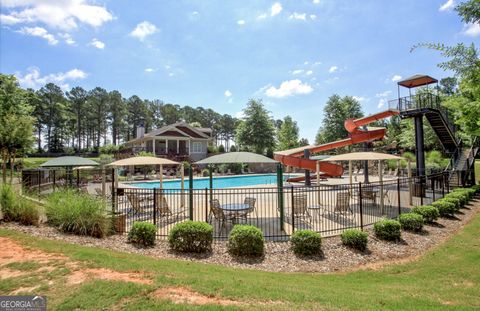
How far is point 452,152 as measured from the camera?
20453 millimetres

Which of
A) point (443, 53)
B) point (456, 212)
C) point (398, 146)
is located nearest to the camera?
point (443, 53)

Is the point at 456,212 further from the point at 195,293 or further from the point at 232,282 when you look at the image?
the point at 195,293

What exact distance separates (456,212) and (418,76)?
10547 millimetres

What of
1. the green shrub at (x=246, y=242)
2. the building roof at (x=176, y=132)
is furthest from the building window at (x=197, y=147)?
the green shrub at (x=246, y=242)

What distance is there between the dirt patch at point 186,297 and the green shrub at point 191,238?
3.01 m

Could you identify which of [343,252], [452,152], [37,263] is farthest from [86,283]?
[452,152]

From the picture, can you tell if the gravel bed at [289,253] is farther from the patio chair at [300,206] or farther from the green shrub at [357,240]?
the patio chair at [300,206]

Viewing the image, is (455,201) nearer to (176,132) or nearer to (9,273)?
(9,273)

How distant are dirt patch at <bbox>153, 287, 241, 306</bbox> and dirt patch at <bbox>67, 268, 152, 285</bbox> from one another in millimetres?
Result: 441

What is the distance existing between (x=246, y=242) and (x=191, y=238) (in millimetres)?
1509

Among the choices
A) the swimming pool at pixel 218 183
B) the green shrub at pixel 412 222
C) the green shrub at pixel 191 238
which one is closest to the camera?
the green shrub at pixel 191 238

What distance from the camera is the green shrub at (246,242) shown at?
7.14 metres

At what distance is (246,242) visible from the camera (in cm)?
714

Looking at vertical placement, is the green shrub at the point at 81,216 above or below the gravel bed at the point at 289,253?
above
